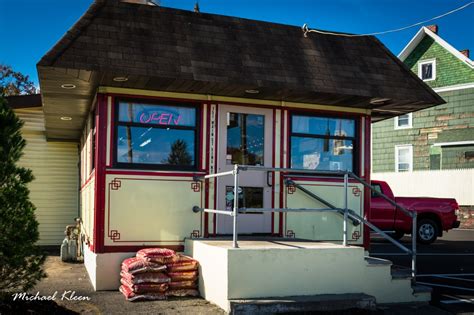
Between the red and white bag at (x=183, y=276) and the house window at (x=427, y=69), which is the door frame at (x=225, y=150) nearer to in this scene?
the red and white bag at (x=183, y=276)

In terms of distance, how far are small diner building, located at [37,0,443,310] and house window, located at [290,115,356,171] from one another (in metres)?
0.02

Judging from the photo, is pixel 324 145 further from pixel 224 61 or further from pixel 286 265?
pixel 286 265

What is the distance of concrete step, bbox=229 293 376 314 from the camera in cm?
723

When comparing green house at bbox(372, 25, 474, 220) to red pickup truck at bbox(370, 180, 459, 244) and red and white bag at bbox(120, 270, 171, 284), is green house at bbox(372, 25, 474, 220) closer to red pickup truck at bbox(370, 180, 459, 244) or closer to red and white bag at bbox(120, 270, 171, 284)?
red pickup truck at bbox(370, 180, 459, 244)

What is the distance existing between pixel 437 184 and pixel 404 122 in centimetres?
386

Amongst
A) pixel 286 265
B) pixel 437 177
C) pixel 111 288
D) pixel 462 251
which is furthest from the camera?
pixel 437 177

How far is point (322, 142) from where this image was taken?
10633 mm

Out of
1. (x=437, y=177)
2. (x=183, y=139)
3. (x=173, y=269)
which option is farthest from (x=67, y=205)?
(x=437, y=177)

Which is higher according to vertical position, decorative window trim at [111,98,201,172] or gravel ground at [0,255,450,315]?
decorative window trim at [111,98,201,172]

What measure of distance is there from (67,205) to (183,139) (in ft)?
26.2

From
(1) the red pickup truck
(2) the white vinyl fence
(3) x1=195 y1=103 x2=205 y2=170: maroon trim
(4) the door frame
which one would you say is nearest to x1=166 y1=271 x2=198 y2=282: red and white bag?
(4) the door frame

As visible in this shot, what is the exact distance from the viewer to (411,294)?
8.66 metres

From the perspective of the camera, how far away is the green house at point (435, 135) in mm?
26766

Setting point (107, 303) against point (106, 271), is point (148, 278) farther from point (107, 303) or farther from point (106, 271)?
point (106, 271)
